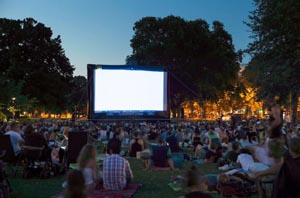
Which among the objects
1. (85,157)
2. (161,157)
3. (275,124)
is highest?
(275,124)

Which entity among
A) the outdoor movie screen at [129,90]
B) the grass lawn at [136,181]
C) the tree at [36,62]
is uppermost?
the tree at [36,62]

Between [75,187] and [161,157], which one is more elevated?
[75,187]

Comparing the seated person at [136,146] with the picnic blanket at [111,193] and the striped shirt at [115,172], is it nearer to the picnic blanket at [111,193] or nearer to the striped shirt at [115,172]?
the picnic blanket at [111,193]

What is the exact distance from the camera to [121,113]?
83.1ft

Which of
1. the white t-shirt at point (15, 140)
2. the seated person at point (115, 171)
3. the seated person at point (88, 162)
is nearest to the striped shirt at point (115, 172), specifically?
the seated person at point (115, 171)

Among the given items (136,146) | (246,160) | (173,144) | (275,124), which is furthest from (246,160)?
(173,144)

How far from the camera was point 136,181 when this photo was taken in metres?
10.3

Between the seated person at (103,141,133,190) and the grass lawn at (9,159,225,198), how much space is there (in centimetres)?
38

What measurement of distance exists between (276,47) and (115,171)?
56.4ft

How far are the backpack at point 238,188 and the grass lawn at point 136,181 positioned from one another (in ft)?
2.64

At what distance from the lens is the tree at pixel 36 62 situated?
133 ft

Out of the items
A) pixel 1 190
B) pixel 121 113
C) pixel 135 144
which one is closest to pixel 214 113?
pixel 121 113

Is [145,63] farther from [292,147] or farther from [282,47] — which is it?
[292,147]

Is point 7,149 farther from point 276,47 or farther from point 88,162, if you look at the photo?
point 276,47
